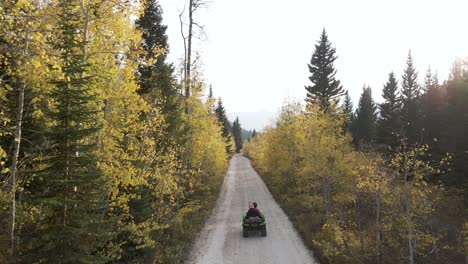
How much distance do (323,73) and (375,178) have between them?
32.5 m

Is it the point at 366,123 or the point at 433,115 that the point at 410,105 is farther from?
the point at 366,123

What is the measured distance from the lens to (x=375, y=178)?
517 inches

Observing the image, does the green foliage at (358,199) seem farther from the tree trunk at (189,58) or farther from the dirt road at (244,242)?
the tree trunk at (189,58)

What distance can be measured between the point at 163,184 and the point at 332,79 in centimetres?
3437

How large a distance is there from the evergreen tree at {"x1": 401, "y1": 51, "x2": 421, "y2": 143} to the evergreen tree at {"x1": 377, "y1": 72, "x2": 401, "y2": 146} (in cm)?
126

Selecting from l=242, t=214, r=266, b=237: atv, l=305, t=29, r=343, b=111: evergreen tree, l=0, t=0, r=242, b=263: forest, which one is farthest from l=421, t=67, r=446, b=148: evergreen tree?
l=0, t=0, r=242, b=263: forest

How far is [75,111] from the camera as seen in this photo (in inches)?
326

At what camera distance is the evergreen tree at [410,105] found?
39484 millimetres

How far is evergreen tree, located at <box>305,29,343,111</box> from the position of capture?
4338cm

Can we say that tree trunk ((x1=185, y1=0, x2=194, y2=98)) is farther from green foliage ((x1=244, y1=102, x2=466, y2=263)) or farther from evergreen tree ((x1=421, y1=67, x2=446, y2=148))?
evergreen tree ((x1=421, y1=67, x2=446, y2=148))

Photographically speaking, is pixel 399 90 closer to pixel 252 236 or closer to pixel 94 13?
pixel 252 236

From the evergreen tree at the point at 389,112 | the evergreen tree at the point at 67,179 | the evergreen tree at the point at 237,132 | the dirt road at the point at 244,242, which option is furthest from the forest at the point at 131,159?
the evergreen tree at the point at 237,132

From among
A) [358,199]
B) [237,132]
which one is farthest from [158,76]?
[237,132]

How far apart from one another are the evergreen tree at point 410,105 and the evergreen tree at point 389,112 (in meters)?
1.26
